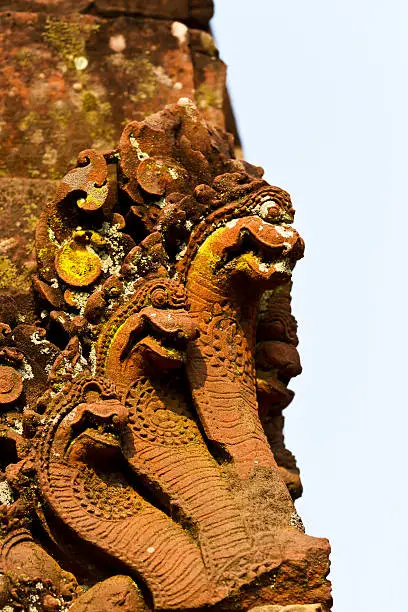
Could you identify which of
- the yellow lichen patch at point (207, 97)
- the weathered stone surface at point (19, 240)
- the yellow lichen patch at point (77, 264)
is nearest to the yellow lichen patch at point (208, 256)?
the yellow lichen patch at point (77, 264)

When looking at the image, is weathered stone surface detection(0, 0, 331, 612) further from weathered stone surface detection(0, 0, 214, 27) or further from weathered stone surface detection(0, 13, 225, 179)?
weathered stone surface detection(0, 0, 214, 27)

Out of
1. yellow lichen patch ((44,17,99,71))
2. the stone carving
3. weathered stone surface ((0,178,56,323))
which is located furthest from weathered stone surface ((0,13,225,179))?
the stone carving

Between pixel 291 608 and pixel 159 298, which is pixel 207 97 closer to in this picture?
pixel 159 298

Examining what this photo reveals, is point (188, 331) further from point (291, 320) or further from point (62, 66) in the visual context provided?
point (62, 66)

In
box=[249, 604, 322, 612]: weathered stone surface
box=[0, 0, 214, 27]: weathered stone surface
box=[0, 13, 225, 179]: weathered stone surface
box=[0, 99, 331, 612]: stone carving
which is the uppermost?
box=[0, 0, 214, 27]: weathered stone surface

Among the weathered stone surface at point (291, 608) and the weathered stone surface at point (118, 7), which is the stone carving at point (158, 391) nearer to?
the weathered stone surface at point (291, 608)

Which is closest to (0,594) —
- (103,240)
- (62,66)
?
(103,240)

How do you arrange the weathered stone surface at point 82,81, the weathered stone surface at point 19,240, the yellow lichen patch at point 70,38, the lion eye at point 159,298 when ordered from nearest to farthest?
1. the lion eye at point 159,298
2. the weathered stone surface at point 19,240
3. the weathered stone surface at point 82,81
4. the yellow lichen patch at point 70,38

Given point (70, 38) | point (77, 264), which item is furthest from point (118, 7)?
point (77, 264)
